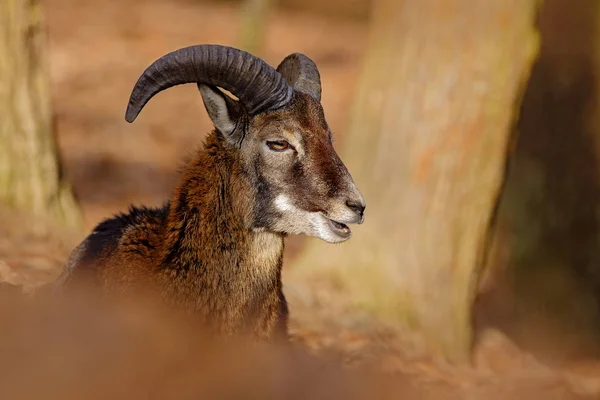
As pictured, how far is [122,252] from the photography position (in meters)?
7.72

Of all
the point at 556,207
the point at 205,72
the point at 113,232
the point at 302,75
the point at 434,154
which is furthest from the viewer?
the point at 556,207

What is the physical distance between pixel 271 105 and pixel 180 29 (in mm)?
22548

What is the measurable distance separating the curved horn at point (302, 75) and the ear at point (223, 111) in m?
0.69

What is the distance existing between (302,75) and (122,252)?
83.6 inches

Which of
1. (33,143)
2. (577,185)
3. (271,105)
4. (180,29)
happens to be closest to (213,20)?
(180,29)

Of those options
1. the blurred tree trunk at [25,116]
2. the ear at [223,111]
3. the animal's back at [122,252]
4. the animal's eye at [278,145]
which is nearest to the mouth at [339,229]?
the animal's eye at [278,145]

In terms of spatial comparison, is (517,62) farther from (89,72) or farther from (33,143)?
(89,72)

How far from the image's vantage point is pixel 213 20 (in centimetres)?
3164

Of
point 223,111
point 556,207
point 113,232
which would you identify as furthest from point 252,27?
point 223,111

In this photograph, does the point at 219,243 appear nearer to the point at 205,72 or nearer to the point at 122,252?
the point at 122,252

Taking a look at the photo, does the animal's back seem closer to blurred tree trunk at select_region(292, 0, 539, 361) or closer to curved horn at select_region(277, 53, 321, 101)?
curved horn at select_region(277, 53, 321, 101)

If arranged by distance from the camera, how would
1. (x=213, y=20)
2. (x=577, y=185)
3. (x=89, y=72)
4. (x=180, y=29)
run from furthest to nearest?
(x=213, y=20) < (x=180, y=29) < (x=89, y=72) < (x=577, y=185)

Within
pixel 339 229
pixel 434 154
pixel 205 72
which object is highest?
pixel 434 154

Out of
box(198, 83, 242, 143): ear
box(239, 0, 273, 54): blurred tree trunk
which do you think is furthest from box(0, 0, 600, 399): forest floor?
box(239, 0, 273, 54): blurred tree trunk
